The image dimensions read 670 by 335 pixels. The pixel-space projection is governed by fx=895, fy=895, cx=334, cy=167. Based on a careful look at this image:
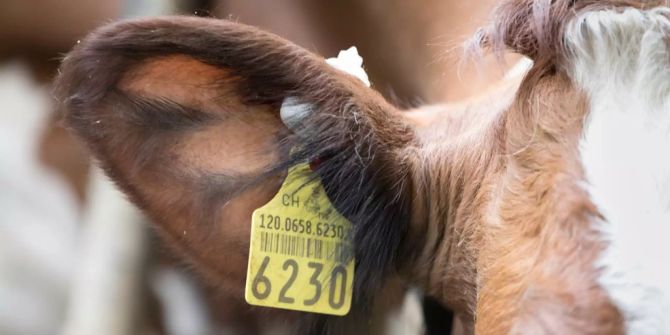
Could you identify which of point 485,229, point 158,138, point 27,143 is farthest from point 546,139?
point 27,143

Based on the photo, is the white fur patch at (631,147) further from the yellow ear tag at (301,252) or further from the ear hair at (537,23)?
the yellow ear tag at (301,252)

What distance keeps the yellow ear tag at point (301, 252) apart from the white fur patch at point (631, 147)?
36 cm

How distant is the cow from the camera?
2.67 ft

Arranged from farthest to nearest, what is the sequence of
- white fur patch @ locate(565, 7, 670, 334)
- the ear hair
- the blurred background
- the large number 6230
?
the blurred background
the large number 6230
the ear hair
white fur patch @ locate(565, 7, 670, 334)

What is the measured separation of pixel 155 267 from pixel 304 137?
0.78 metres

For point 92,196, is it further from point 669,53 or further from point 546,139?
point 669,53

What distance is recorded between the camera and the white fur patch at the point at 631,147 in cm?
76

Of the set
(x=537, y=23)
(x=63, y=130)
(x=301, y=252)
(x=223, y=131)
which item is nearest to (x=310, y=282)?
(x=301, y=252)

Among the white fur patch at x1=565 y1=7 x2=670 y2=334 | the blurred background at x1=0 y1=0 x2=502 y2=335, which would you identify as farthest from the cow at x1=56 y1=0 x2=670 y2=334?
the blurred background at x1=0 y1=0 x2=502 y2=335

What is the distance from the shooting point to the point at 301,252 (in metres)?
1.11

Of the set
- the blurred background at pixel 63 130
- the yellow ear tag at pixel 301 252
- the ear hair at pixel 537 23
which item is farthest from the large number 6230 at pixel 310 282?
the blurred background at pixel 63 130

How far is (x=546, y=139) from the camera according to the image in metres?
Result: 0.92

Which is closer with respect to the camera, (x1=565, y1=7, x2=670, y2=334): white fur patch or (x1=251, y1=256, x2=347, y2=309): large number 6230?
(x1=565, y1=7, x2=670, y2=334): white fur patch

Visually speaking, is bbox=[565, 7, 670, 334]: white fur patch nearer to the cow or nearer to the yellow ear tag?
the cow
